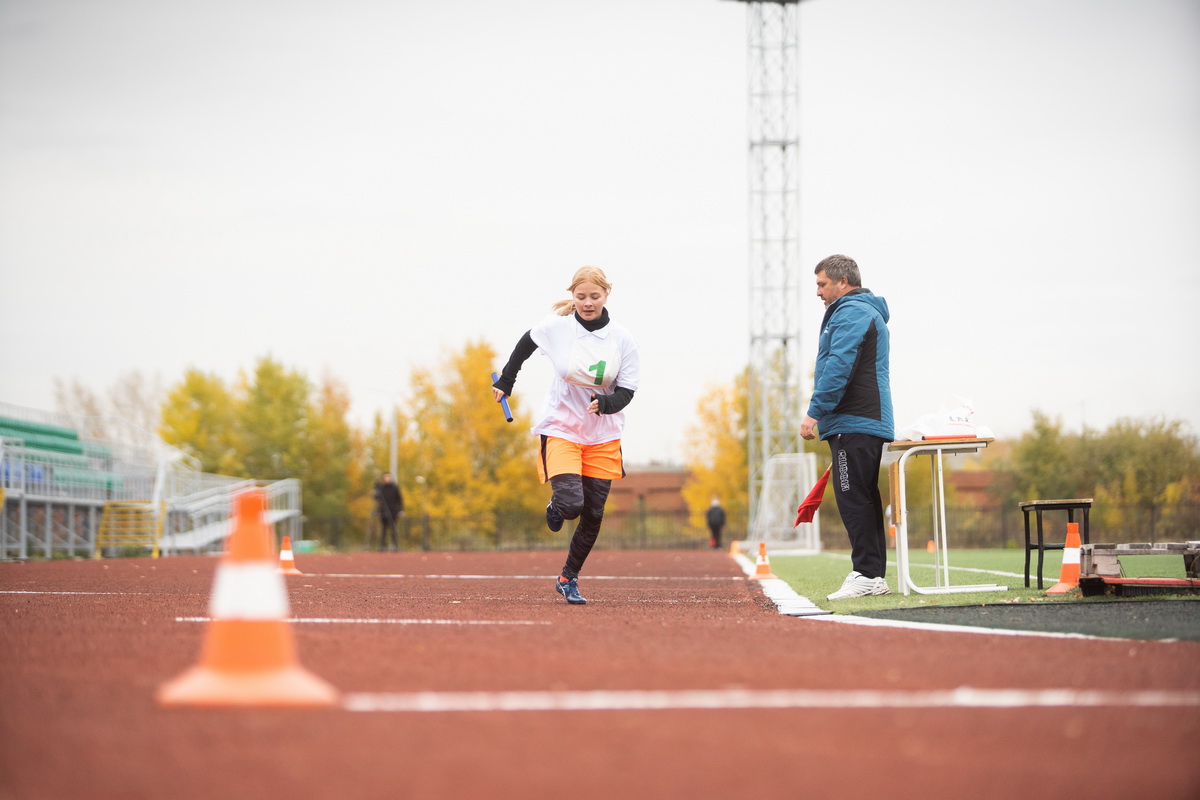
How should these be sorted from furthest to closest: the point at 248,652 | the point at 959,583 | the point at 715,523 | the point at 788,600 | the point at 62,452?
the point at 715,523 → the point at 62,452 → the point at 959,583 → the point at 788,600 → the point at 248,652

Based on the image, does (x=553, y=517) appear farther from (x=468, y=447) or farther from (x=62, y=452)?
(x=468, y=447)

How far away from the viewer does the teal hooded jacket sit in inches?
308

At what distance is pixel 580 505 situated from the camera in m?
7.88

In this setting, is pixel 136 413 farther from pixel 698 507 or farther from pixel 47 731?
pixel 47 731

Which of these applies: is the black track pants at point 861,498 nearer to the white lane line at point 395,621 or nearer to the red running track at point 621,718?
the red running track at point 621,718

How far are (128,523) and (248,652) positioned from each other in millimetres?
24060

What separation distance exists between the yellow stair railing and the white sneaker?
66.7 feet

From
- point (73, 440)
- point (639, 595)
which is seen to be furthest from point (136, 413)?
point (639, 595)

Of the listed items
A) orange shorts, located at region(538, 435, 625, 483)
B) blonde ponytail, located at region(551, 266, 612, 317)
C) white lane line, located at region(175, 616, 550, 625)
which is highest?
blonde ponytail, located at region(551, 266, 612, 317)

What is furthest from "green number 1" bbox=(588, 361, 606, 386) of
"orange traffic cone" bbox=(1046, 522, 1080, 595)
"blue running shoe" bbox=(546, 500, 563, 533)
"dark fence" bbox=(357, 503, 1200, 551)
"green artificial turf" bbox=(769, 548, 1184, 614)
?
"dark fence" bbox=(357, 503, 1200, 551)

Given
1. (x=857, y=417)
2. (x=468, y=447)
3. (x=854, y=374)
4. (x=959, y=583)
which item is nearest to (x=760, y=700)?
(x=857, y=417)

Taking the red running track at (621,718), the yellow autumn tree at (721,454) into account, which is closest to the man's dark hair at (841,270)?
the red running track at (621,718)

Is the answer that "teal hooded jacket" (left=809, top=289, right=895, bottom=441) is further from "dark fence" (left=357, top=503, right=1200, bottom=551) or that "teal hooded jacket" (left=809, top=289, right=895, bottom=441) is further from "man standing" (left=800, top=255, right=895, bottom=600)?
"dark fence" (left=357, top=503, right=1200, bottom=551)

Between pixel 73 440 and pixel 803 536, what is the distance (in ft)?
58.1
